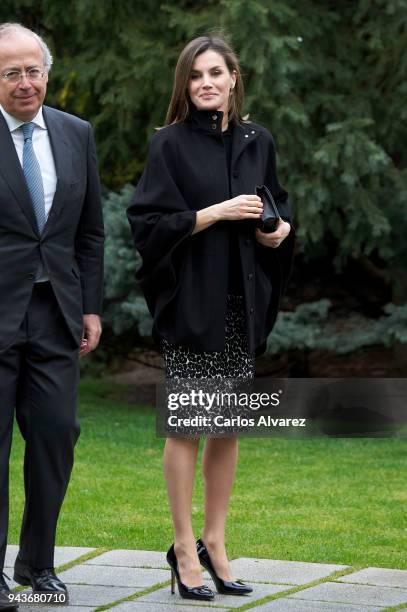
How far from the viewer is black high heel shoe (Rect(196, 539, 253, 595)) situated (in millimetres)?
4949

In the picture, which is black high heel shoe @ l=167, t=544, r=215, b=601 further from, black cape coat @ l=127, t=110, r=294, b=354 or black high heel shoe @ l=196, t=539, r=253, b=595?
black cape coat @ l=127, t=110, r=294, b=354

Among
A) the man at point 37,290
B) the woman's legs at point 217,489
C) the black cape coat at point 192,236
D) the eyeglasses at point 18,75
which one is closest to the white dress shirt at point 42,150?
the man at point 37,290

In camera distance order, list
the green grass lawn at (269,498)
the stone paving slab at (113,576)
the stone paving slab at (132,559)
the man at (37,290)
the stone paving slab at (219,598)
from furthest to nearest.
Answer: the green grass lawn at (269,498) → the stone paving slab at (132,559) → the stone paving slab at (113,576) → the stone paving slab at (219,598) → the man at (37,290)

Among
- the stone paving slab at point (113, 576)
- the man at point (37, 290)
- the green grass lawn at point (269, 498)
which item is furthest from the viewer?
the green grass lawn at point (269, 498)

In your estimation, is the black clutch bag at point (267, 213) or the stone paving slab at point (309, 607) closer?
the stone paving slab at point (309, 607)

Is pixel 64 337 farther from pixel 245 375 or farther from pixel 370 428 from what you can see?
pixel 370 428

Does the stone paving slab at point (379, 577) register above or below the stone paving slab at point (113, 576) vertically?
above

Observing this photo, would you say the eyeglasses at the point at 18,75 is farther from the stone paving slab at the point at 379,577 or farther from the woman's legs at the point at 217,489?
the stone paving slab at the point at 379,577

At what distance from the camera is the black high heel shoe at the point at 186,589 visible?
15.9ft

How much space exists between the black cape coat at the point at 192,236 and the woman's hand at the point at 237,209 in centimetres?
10

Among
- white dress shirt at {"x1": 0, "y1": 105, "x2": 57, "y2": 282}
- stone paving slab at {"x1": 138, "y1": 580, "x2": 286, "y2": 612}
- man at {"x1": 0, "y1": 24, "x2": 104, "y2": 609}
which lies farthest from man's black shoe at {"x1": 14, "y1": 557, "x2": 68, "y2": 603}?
white dress shirt at {"x1": 0, "y1": 105, "x2": 57, "y2": 282}

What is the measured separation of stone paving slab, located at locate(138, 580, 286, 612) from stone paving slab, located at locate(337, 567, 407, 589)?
34 cm

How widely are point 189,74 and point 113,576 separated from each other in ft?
6.43

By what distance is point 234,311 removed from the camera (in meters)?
4.91
